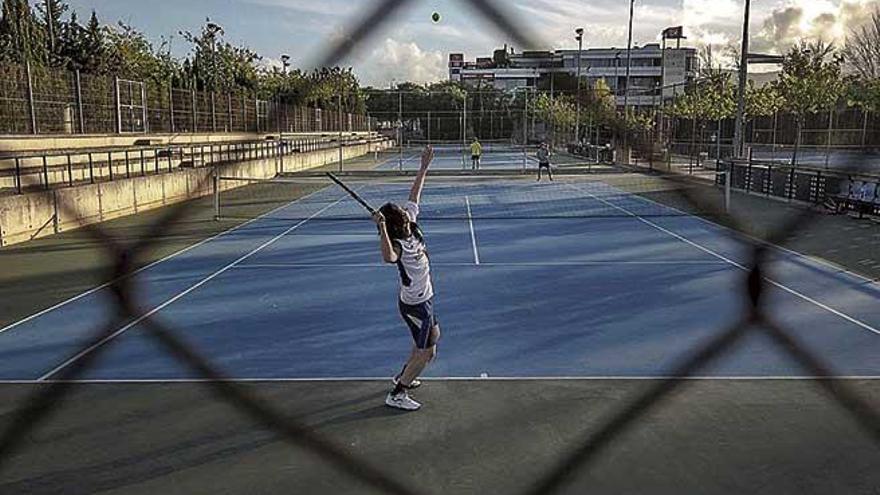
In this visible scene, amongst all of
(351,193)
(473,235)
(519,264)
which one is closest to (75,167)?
(473,235)

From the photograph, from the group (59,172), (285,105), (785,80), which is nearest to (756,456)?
(285,105)

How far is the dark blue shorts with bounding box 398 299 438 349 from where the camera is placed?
4961 mm

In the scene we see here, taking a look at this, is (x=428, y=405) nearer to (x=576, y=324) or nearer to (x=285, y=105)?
(x=576, y=324)

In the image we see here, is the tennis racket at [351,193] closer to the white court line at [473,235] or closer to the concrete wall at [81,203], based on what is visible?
the concrete wall at [81,203]

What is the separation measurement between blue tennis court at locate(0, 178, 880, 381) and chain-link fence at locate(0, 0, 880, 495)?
15 cm

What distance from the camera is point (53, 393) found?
17.8 ft

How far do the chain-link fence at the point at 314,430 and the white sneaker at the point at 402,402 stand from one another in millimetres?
590

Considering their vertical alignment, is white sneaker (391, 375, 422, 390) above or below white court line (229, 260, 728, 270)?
above

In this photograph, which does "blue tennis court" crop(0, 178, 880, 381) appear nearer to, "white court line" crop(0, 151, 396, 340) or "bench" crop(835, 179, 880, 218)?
"white court line" crop(0, 151, 396, 340)

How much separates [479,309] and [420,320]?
10.7ft

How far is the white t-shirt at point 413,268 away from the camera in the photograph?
487 centimetres

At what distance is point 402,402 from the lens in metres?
5.00

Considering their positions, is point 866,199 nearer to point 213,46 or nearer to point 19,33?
point 19,33

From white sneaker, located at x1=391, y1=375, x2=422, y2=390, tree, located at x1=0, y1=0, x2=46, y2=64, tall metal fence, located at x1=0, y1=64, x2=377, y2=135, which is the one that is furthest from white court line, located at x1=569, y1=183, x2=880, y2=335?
tall metal fence, located at x1=0, y1=64, x2=377, y2=135
